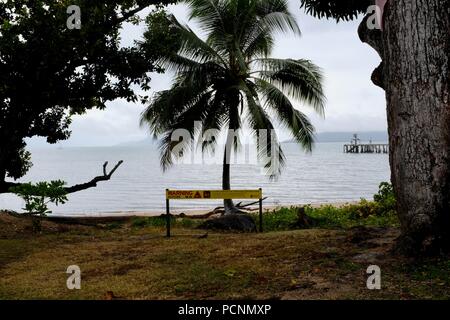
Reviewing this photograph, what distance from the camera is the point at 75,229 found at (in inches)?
576

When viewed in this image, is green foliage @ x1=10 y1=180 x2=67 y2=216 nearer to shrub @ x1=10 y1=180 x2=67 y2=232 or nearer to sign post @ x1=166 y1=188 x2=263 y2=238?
shrub @ x1=10 y1=180 x2=67 y2=232

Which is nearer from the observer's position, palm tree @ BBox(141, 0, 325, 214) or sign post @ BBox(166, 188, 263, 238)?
sign post @ BBox(166, 188, 263, 238)

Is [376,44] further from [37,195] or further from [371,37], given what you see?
[37,195]

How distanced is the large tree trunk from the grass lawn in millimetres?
599

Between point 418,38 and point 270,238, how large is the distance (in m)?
5.38

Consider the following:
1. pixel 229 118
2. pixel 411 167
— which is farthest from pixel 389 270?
pixel 229 118

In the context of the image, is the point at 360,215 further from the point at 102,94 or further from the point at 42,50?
the point at 42,50

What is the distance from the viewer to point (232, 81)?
20000mm

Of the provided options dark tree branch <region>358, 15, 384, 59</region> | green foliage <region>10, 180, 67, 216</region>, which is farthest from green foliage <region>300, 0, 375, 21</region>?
green foliage <region>10, 180, 67, 216</region>

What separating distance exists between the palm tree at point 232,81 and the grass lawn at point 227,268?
28.4 ft

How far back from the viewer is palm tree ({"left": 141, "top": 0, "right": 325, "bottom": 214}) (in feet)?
63.2

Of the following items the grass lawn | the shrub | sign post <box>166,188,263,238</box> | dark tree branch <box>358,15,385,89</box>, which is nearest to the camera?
the grass lawn

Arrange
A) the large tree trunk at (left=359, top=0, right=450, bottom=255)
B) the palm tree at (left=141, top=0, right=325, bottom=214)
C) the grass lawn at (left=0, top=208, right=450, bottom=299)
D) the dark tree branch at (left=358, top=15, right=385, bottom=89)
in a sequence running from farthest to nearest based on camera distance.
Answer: the palm tree at (left=141, top=0, right=325, bottom=214)
the dark tree branch at (left=358, top=15, right=385, bottom=89)
the large tree trunk at (left=359, top=0, right=450, bottom=255)
the grass lawn at (left=0, top=208, right=450, bottom=299)

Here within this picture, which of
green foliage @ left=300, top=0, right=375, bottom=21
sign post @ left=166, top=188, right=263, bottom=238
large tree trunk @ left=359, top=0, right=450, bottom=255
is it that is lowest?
sign post @ left=166, top=188, right=263, bottom=238
